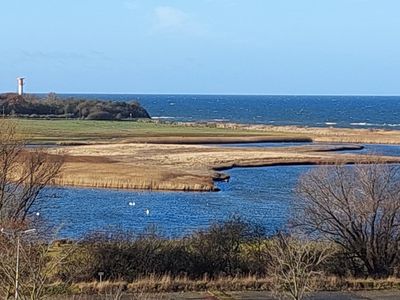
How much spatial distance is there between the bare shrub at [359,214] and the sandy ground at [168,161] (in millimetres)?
24340

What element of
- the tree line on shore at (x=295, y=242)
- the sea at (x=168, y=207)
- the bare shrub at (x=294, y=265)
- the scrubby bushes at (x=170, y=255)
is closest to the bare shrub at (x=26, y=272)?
the bare shrub at (x=294, y=265)

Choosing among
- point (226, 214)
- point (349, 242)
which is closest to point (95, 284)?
point (349, 242)

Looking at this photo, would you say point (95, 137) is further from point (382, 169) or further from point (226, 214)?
point (382, 169)

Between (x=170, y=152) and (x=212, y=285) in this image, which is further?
(x=170, y=152)

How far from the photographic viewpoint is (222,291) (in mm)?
31375

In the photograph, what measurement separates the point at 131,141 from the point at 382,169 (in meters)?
69.8

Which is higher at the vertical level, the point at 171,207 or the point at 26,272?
the point at 26,272

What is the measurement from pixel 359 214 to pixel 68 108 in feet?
436

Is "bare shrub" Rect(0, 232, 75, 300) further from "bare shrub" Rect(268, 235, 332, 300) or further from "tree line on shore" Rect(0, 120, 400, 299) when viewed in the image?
"tree line on shore" Rect(0, 120, 400, 299)

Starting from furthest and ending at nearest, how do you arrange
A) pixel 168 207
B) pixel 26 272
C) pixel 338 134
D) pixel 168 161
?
1. pixel 338 134
2. pixel 168 161
3. pixel 168 207
4. pixel 26 272

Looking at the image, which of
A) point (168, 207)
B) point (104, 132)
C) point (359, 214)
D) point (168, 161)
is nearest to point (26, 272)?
point (359, 214)

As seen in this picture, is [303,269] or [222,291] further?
[222,291]

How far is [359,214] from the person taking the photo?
34469 millimetres

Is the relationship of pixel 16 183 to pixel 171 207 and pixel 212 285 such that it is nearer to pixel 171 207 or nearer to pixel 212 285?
pixel 212 285
